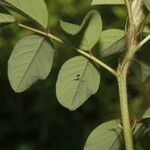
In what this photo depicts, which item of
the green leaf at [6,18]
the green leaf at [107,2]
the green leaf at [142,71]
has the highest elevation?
the green leaf at [107,2]

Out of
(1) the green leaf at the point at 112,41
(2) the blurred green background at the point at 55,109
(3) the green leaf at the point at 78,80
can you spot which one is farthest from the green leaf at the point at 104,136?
(2) the blurred green background at the point at 55,109

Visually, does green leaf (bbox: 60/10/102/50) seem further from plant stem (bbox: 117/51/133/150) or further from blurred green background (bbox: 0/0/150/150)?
blurred green background (bbox: 0/0/150/150)

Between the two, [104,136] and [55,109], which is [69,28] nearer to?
[104,136]

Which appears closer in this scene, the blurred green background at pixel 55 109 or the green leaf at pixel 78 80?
the green leaf at pixel 78 80

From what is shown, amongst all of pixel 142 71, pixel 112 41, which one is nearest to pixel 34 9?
pixel 112 41

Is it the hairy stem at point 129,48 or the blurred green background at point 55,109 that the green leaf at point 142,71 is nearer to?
the hairy stem at point 129,48

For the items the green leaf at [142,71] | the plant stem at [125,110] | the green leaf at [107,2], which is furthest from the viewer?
the green leaf at [142,71]

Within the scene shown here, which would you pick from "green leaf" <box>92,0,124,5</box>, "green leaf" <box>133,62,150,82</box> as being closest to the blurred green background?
"green leaf" <box>133,62,150,82</box>
